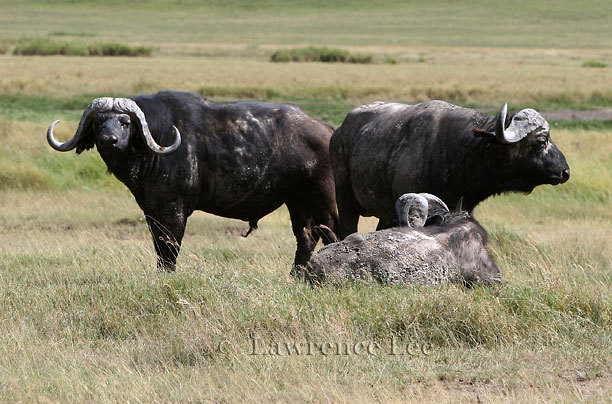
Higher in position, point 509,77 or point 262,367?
point 262,367

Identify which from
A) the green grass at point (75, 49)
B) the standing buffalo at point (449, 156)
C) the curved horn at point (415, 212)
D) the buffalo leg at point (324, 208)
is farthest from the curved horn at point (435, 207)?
the green grass at point (75, 49)

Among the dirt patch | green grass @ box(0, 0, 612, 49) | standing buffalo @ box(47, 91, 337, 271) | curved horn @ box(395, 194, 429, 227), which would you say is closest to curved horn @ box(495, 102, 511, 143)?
curved horn @ box(395, 194, 429, 227)

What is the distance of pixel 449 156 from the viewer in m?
8.65

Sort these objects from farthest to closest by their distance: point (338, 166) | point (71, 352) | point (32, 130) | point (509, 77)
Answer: point (509, 77)
point (32, 130)
point (338, 166)
point (71, 352)

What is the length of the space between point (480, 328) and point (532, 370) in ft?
2.45

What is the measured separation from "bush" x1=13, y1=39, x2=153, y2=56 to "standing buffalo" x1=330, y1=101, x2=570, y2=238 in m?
62.6

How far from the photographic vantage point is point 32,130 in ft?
65.5

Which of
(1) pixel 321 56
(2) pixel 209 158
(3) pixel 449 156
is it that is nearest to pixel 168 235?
(2) pixel 209 158

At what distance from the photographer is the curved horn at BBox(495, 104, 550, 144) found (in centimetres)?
817

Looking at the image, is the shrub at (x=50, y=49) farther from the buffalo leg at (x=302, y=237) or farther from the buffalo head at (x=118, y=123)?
the buffalo head at (x=118, y=123)

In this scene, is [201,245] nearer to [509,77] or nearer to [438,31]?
[509,77]

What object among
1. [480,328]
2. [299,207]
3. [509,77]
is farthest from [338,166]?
[509,77]

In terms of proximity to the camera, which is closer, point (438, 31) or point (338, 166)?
point (338, 166)

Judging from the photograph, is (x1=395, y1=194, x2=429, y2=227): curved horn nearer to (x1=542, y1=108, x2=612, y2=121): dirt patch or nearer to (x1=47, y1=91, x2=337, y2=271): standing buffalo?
(x1=47, y1=91, x2=337, y2=271): standing buffalo
